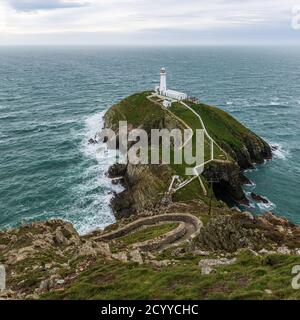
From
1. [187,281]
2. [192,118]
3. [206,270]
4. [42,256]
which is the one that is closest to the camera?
[187,281]

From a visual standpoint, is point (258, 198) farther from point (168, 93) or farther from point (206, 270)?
point (168, 93)

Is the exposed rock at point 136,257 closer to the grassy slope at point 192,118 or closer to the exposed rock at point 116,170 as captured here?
the grassy slope at point 192,118

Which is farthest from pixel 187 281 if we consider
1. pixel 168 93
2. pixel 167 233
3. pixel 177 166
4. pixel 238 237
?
pixel 168 93

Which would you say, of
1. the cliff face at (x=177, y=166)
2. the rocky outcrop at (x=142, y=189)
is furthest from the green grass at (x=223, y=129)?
the rocky outcrop at (x=142, y=189)

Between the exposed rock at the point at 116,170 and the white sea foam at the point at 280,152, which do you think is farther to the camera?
the white sea foam at the point at 280,152

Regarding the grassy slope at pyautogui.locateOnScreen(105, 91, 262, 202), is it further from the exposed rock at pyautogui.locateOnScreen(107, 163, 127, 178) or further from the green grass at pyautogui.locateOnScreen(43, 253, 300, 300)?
the green grass at pyautogui.locateOnScreen(43, 253, 300, 300)

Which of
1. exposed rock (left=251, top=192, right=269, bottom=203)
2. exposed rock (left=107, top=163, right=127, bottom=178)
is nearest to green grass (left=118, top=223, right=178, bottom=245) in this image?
exposed rock (left=251, top=192, right=269, bottom=203)
